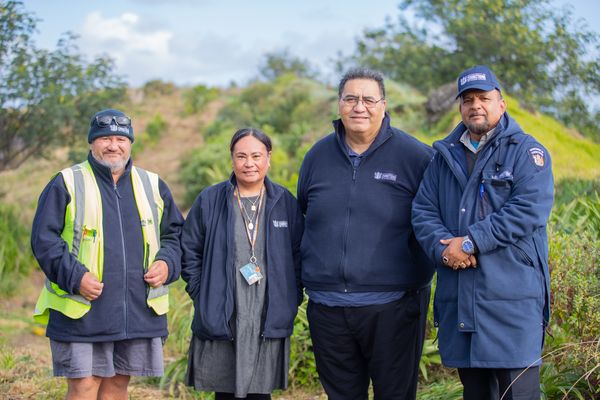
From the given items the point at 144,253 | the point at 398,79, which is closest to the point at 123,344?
the point at 144,253

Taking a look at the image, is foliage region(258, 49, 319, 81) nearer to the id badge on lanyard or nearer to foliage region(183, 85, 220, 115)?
foliage region(183, 85, 220, 115)

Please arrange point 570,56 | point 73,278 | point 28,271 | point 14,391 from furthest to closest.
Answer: point 570,56, point 28,271, point 14,391, point 73,278

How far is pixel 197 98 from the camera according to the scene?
31.2 m

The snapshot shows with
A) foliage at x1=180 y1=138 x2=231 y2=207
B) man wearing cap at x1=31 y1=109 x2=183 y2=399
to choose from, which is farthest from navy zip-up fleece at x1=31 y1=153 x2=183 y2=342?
foliage at x1=180 y1=138 x2=231 y2=207

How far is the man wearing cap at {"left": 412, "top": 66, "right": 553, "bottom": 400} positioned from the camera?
12.9 feet

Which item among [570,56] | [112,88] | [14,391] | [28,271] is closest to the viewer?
[14,391]

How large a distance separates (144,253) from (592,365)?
2868 mm

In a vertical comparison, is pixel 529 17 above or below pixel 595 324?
above

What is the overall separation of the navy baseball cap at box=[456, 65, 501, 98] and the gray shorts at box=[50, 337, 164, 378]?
2.39m

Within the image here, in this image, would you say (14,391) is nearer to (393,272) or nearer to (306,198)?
(306,198)

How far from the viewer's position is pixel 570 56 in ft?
50.9

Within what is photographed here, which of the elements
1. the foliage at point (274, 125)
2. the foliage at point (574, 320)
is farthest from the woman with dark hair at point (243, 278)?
the foliage at point (274, 125)

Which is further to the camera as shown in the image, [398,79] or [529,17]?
[398,79]

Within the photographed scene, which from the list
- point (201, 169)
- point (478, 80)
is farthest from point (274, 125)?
point (478, 80)
